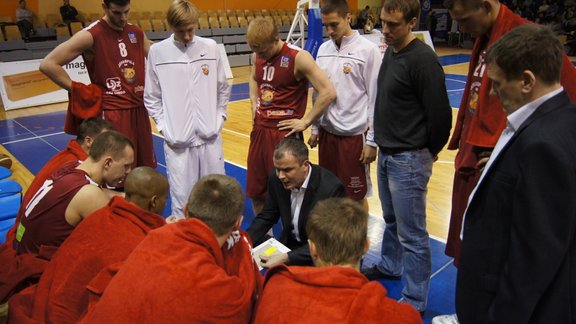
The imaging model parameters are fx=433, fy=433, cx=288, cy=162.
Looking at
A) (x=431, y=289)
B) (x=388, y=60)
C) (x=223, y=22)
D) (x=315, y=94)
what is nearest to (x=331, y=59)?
(x=315, y=94)

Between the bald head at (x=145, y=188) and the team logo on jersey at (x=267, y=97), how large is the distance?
Result: 135 centimetres

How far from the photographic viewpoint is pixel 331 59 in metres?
3.09

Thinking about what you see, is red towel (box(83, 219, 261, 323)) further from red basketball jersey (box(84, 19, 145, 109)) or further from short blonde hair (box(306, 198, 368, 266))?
red basketball jersey (box(84, 19, 145, 109))

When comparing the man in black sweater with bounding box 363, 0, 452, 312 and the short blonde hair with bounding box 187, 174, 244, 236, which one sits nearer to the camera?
the short blonde hair with bounding box 187, 174, 244, 236

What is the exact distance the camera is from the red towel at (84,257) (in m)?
1.79

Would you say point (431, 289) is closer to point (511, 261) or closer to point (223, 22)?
point (511, 261)

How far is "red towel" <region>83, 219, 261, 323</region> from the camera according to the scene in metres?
1.39

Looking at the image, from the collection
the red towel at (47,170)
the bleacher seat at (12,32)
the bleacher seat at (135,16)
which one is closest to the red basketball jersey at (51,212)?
the red towel at (47,170)

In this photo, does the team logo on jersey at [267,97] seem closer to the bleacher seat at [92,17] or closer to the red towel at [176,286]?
the red towel at [176,286]

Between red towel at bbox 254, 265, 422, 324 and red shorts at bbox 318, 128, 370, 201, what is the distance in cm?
→ 184

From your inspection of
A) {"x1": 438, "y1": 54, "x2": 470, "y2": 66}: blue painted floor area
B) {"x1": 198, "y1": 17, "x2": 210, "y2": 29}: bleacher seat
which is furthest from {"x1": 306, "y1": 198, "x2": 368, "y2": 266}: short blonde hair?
{"x1": 438, "y1": 54, "x2": 470, "y2": 66}: blue painted floor area

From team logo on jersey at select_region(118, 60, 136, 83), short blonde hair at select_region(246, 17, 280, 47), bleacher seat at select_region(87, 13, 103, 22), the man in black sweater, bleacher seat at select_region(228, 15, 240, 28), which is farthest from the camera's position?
bleacher seat at select_region(228, 15, 240, 28)

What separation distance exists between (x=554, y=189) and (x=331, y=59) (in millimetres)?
2076

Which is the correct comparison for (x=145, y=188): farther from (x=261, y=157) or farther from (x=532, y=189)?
(x=532, y=189)
